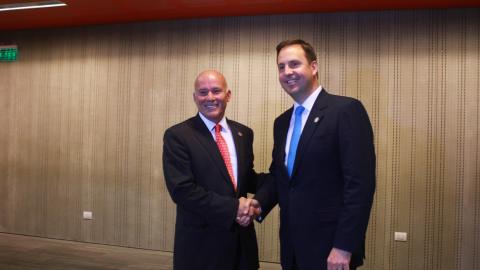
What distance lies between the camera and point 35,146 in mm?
5379

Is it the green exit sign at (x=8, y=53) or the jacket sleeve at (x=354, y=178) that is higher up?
the green exit sign at (x=8, y=53)

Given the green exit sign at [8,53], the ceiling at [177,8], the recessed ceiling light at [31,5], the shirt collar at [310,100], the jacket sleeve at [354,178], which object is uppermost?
the recessed ceiling light at [31,5]

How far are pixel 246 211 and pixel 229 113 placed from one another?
9.02 ft

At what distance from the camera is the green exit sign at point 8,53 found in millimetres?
5500

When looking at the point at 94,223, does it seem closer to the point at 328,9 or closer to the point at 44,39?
the point at 44,39

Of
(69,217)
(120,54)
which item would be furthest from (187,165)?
(69,217)

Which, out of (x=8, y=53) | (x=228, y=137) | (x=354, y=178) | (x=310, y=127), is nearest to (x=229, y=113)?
(x=228, y=137)

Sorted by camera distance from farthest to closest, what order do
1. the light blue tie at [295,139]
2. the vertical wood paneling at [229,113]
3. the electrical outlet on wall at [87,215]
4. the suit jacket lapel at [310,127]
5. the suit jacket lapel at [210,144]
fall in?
the electrical outlet on wall at [87,215] < the vertical wood paneling at [229,113] < the suit jacket lapel at [210,144] < the light blue tie at [295,139] < the suit jacket lapel at [310,127]

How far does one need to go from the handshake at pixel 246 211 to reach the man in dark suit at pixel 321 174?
17 cm

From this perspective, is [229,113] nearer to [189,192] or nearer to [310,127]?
[189,192]

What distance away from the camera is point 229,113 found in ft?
15.2

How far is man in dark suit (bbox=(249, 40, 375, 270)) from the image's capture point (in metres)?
1.65

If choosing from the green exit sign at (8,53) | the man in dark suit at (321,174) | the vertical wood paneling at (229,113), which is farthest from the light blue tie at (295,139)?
the green exit sign at (8,53)

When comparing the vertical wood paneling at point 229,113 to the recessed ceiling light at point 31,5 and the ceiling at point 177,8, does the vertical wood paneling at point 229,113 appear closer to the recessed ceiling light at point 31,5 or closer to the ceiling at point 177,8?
the ceiling at point 177,8
